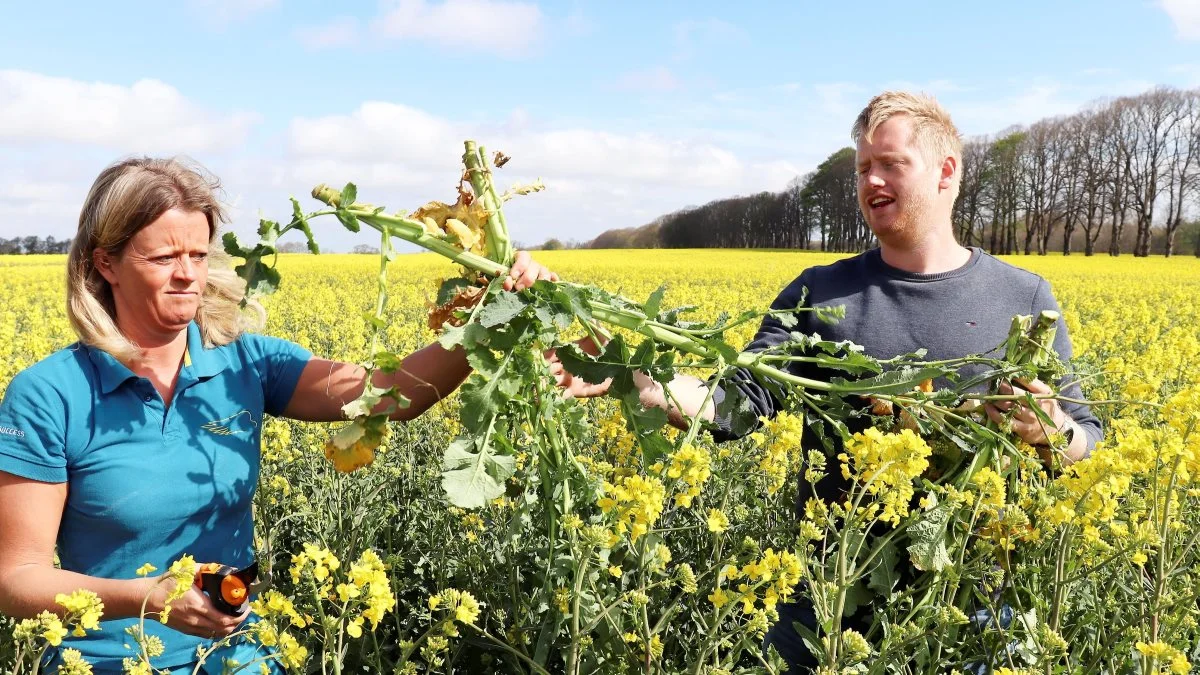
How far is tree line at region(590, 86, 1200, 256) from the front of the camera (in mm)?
45375

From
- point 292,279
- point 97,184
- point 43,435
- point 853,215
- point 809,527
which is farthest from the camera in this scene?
point 853,215

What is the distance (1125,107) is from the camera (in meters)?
46.4

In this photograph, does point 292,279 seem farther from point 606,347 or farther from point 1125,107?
point 1125,107

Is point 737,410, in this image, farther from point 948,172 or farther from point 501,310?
point 948,172

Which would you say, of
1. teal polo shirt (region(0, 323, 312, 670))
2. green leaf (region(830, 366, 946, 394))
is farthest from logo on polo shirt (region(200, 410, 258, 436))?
green leaf (region(830, 366, 946, 394))

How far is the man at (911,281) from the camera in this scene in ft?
7.82

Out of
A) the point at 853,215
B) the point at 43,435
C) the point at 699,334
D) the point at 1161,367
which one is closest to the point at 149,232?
the point at 43,435

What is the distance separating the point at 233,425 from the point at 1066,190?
55928 mm

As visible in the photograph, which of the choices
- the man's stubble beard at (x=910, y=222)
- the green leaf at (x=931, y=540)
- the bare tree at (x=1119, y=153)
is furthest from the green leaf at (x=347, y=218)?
Answer: the bare tree at (x=1119, y=153)

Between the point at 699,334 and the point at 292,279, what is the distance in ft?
56.2

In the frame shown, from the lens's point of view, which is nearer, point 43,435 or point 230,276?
point 43,435

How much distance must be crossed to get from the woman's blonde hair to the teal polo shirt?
0.26 ft

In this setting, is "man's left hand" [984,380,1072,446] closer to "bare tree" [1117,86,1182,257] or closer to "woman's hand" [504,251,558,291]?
"woman's hand" [504,251,558,291]

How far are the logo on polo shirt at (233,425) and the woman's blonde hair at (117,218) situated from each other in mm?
221
